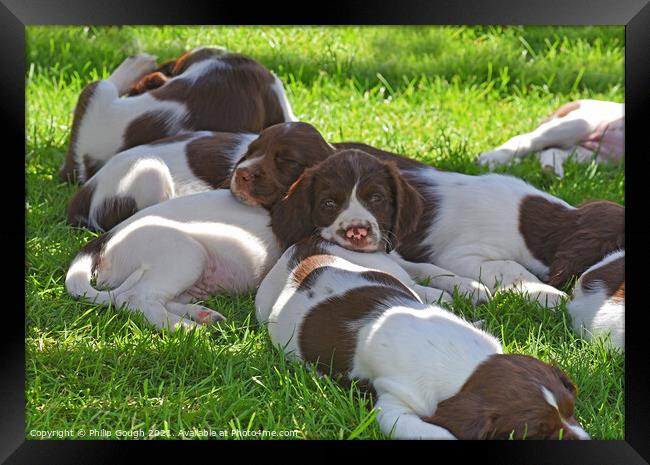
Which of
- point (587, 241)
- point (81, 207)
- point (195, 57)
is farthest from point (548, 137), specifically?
point (81, 207)

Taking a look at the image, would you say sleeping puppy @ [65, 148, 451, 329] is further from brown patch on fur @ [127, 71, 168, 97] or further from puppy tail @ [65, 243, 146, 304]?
brown patch on fur @ [127, 71, 168, 97]

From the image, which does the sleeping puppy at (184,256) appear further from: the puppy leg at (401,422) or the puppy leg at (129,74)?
the puppy leg at (129,74)

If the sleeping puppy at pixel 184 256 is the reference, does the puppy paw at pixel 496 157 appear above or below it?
below

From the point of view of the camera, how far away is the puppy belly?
5.19m

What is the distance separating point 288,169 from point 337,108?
2610mm

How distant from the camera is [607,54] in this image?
8.36 meters

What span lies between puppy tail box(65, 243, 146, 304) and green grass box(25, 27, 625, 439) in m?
0.06

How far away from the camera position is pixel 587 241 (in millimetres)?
5355

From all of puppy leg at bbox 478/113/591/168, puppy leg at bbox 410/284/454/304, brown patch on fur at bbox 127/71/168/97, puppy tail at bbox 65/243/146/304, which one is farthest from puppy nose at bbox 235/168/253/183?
puppy leg at bbox 478/113/591/168

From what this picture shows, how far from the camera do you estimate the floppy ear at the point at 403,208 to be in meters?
5.19
